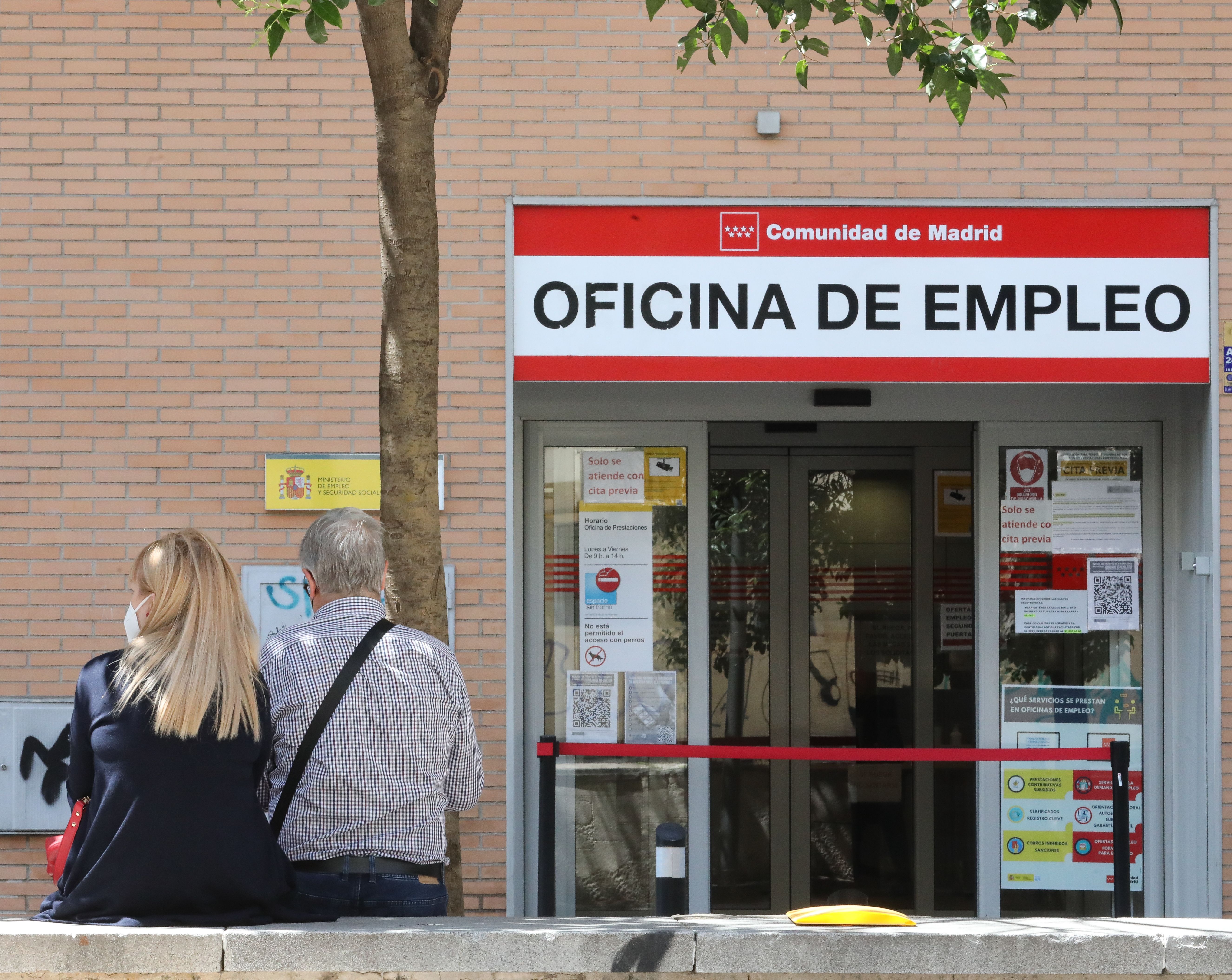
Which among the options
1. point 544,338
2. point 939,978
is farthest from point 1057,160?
point 939,978

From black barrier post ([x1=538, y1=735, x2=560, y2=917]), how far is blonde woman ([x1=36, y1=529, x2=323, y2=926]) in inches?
86.4

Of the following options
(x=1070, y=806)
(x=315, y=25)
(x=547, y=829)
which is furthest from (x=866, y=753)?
(x=315, y=25)

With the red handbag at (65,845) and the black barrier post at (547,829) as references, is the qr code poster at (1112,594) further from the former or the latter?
the red handbag at (65,845)

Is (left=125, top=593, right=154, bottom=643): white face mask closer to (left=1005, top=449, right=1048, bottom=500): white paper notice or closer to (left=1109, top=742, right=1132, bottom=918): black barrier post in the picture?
(left=1109, top=742, right=1132, bottom=918): black barrier post

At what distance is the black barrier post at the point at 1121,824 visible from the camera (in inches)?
194

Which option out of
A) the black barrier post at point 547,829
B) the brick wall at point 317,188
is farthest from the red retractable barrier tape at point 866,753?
the brick wall at point 317,188

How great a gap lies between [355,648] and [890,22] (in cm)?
272

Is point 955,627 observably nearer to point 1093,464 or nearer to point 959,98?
point 1093,464

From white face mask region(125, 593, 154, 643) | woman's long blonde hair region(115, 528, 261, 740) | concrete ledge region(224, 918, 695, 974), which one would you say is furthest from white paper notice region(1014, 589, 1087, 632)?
white face mask region(125, 593, 154, 643)

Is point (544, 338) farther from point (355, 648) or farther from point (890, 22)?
point (355, 648)

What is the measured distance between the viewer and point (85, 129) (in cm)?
596

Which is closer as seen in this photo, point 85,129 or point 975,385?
point 85,129

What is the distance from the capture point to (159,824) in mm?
2867

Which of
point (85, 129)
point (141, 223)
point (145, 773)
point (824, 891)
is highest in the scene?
point (85, 129)
